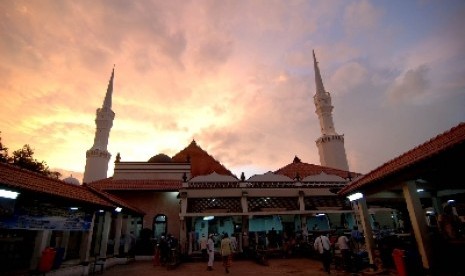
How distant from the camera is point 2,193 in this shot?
8.95m

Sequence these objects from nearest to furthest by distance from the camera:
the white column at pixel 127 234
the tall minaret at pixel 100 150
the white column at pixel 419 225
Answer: the white column at pixel 419 225, the white column at pixel 127 234, the tall minaret at pixel 100 150

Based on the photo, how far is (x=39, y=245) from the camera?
10547 mm

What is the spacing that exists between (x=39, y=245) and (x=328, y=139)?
3317 cm

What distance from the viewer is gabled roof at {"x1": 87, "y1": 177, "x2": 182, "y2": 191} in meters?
24.1

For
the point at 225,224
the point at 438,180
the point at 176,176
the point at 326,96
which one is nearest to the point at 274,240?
the point at 225,224

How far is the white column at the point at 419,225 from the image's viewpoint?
8836 millimetres

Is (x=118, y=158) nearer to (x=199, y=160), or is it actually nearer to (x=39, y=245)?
(x=199, y=160)

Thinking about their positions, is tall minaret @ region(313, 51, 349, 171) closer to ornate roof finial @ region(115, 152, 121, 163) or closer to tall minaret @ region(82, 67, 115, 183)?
ornate roof finial @ region(115, 152, 121, 163)

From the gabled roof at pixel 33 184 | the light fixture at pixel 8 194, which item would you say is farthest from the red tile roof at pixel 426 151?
the light fixture at pixel 8 194

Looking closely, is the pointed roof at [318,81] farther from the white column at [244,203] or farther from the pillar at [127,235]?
the pillar at [127,235]

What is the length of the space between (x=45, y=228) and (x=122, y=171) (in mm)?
17214

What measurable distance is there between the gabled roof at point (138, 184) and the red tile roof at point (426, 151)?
16.0 m

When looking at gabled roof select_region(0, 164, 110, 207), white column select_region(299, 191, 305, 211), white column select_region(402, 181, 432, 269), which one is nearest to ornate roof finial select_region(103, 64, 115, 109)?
gabled roof select_region(0, 164, 110, 207)

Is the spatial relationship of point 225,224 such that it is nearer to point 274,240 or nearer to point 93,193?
point 274,240
